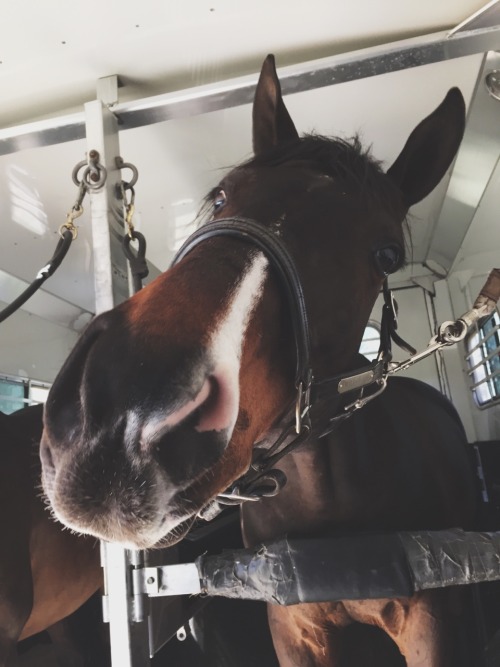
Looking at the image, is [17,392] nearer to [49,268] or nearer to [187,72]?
[49,268]

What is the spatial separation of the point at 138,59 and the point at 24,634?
198 centimetres

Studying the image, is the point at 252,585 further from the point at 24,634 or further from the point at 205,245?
the point at 24,634

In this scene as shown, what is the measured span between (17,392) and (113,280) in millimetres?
1730

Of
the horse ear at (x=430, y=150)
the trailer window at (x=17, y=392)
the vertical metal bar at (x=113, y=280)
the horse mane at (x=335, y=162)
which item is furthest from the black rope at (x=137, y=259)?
the trailer window at (x=17, y=392)

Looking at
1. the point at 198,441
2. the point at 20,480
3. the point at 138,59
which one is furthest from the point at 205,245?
the point at 20,480

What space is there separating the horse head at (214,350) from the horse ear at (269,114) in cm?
19

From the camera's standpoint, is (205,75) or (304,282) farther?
(205,75)

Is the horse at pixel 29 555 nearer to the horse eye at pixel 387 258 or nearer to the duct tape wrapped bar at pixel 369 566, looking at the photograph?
the duct tape wrapped bar at pixel 369 566

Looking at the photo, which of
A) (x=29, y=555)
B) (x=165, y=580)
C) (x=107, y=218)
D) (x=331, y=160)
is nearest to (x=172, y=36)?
(x=107, y=218)

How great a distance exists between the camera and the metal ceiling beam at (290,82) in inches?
53.1

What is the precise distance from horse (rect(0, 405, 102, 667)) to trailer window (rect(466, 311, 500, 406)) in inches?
70.1

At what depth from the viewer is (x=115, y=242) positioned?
134 centimetres

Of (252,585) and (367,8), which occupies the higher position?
(367,8)

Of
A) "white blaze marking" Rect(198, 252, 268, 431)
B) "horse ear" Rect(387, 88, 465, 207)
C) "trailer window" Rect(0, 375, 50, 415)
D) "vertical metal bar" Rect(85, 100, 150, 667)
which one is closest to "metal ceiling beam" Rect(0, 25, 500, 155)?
"vertical metal bar" Rect(85, 100, 150, 667)
